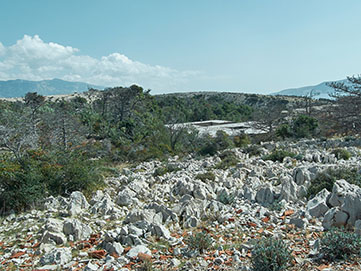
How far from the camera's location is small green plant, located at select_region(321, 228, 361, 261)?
146 inches

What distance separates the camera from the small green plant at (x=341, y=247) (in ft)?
12.2

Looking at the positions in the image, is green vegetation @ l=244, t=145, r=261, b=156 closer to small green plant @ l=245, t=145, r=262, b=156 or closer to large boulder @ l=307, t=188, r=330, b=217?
small green plant @ l=245, t=145, r=262, b=156

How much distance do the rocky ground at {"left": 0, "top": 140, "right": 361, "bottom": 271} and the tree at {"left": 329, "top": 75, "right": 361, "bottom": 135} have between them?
404 inches

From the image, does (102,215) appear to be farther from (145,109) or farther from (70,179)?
(145,109)

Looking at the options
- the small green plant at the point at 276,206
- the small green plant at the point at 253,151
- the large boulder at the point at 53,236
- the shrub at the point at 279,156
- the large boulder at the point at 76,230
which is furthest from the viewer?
the small green plant at the point at 253,151

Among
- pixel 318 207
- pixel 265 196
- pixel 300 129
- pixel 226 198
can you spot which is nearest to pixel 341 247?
pixel 318 207

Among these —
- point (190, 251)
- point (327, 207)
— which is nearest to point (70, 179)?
point (190, 251)

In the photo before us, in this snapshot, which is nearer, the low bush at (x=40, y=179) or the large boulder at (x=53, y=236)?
the large boulder at (x=53, y=236)

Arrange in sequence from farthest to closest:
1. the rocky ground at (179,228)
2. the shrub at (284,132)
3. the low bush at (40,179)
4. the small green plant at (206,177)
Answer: the shrub at (284,132)
the small green plant at (206,177)
the low bush at (40,179)
the rocky ground at (179,228)

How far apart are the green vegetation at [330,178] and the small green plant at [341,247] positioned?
298 cm

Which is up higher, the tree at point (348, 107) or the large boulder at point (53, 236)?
the tree at point (348, 107)

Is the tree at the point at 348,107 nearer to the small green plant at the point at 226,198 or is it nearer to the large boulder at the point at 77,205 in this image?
the small green plant at the point at 226,198

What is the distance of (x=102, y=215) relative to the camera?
6.30 metres

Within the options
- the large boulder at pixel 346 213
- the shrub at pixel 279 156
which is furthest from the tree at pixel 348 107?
the large boulder at pixel 346 213
